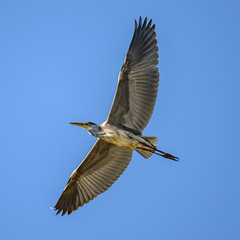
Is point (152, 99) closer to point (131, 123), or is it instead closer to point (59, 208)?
point (131, 123)

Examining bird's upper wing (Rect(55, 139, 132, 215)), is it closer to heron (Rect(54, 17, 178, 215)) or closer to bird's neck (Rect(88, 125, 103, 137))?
heron (Rect(54, 17, 178, 215))

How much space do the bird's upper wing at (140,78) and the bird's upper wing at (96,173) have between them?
99 cm

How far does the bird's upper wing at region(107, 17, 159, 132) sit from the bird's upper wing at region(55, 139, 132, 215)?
0.99 metres

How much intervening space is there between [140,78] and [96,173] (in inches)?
105

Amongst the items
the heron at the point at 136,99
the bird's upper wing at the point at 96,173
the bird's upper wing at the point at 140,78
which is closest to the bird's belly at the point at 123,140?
the heron at the point at 136,99

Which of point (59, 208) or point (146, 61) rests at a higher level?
point (146, 61)

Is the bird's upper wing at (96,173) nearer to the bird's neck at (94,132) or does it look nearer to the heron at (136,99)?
the heron at (136,99)

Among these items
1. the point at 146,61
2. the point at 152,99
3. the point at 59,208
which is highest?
the point at 146,61

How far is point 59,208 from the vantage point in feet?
36.6

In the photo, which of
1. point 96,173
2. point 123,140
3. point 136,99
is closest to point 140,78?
point 136,99

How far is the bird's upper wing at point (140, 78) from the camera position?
34.1 ft

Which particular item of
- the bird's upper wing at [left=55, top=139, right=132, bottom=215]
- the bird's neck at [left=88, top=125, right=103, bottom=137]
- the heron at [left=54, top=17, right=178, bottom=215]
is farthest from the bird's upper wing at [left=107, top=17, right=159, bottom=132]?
the bird's upper wing at [left=55, top=139, right=132, bottom=215]

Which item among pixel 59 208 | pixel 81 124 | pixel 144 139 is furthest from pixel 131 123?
pixel 59 208

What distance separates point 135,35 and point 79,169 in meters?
3.57
